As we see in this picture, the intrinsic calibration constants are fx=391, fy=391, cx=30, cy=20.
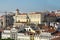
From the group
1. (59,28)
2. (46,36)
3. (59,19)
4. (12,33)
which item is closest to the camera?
(46,36)

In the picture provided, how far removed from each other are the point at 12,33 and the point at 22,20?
21996 millimetres

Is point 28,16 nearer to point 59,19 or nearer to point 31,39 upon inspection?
point 59,19

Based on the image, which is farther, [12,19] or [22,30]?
[12,19]

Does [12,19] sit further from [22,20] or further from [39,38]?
[39,38]

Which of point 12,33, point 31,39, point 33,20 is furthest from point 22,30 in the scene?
point 33,20

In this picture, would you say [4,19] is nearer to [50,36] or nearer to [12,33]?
[12,33]

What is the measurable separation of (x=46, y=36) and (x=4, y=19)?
1076 inches

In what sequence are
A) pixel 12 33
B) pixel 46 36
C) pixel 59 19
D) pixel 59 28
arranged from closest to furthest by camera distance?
pixel 46 36
pixel 12 33
pixel 59 28
pixel 59 19

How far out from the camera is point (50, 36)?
128 feet

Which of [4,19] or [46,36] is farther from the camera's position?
[4,19]

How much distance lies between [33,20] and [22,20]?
234 cm

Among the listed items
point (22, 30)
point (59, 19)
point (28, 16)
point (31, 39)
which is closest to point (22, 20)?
point (28, 16)

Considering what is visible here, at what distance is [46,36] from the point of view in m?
38.7

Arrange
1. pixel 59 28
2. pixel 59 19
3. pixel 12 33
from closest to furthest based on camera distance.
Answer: pixel 12 33
pixel 59 28
pixel 59 19
